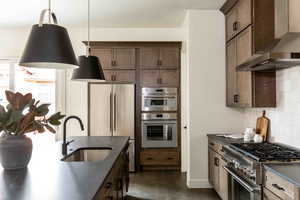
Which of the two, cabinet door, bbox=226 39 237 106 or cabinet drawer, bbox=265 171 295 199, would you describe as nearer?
cabinet drawer, bbox=265 171 295 199

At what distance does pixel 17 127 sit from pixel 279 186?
1.90m

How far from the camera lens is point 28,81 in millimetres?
5336

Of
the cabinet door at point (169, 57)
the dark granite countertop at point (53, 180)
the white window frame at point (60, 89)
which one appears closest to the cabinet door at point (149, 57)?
the cabinet door at point (169, 57)

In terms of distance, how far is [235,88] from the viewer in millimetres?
3605

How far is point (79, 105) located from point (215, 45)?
2.89 m

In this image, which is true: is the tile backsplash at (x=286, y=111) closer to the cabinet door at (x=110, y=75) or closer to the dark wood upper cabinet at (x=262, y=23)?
the dark wood upper cabinet at (x=262, y=23)

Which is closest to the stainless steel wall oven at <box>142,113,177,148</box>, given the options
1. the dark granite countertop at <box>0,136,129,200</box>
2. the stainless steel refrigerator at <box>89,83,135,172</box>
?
the stainless steel refrigerator at <box>89,83,135,172</box>

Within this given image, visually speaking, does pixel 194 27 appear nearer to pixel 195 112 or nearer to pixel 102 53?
pixel 195 112

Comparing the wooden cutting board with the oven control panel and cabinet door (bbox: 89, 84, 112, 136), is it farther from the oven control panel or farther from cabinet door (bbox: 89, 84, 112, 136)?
cabinet door (bbox: 89, 84, 112, 136)

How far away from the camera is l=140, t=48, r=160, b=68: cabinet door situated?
A: 496 cm

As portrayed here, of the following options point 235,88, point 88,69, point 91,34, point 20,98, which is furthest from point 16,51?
point 235,88

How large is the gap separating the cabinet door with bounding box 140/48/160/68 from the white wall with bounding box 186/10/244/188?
1.03 meters

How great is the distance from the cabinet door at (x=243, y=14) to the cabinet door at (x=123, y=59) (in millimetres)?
2135

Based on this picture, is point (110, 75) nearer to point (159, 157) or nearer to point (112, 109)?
point (112, 109)
